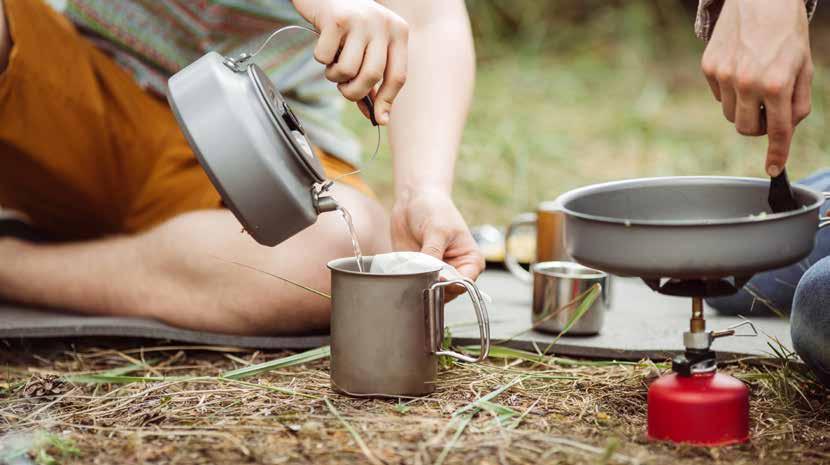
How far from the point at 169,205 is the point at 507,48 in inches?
114

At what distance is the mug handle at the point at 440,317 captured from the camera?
1.21 meters

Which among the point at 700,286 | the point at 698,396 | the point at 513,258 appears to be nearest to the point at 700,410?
the point at 698,396

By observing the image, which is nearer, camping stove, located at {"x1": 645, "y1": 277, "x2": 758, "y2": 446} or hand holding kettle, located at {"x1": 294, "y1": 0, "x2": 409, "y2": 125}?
camping stove, located at {"x1": 645, "y1": 277, "x2": 758, "y2": 446}

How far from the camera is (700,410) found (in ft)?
3.55

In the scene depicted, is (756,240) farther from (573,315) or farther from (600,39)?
(600,39)

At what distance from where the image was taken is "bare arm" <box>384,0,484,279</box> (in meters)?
1.50

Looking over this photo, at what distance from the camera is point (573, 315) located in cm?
155

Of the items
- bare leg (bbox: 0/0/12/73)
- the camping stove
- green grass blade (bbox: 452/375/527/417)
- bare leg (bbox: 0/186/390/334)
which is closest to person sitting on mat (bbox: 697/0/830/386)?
the camping stove

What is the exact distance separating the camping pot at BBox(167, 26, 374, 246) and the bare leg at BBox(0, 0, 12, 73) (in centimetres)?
54

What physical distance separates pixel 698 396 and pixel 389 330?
359 millimetres

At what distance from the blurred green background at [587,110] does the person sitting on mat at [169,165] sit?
103cm

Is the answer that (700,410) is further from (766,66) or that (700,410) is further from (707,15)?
(707,15)

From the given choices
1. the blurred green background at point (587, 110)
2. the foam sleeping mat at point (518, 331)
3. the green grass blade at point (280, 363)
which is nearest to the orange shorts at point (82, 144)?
the foam sleeping mat at point (518, 331)

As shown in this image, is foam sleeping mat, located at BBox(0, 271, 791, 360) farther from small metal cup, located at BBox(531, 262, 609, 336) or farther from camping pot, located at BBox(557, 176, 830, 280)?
camping pot, located at BBox(557, 176, 830, 280)
